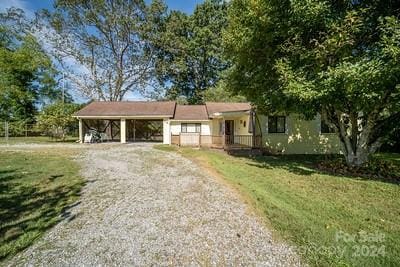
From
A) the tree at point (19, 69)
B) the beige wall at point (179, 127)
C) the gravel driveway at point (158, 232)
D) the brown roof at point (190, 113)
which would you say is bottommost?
the gravel driveway at point (158, 232)

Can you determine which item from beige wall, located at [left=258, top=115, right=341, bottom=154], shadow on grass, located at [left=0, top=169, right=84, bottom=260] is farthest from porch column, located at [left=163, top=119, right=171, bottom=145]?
shadow on grass, located at [left=0, top=169, right=84, bottom=260]

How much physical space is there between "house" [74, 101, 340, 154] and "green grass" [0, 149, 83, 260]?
1072 centimetres

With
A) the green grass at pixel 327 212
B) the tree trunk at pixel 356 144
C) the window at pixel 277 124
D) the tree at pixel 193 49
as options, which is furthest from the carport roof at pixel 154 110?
Result: the green grass at pixel 327 212

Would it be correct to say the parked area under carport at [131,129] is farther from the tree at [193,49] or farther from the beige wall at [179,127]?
the tree at [193,49]

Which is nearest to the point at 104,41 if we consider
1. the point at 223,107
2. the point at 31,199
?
the point at 223,107

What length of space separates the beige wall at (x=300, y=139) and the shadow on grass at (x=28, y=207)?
40.7 ft

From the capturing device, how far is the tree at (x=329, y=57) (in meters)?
6.88

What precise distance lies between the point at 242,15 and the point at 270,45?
2.02 metres

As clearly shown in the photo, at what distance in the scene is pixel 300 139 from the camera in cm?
1616

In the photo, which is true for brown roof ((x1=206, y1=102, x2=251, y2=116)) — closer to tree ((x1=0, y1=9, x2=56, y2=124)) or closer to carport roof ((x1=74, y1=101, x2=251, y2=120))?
carport roof ((x1=74, y1=101, x2=251, y2=120))

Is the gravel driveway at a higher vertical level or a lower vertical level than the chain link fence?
lower

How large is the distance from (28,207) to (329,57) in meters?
10.2

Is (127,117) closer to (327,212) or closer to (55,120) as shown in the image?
(55,120)

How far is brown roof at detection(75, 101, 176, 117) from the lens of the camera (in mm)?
21097
